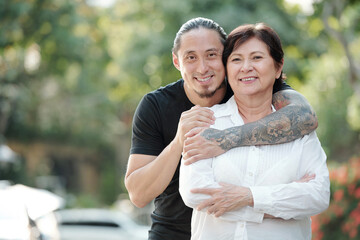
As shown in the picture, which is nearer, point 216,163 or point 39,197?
point 216,163

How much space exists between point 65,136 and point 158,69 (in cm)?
1584

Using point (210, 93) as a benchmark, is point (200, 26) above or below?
above

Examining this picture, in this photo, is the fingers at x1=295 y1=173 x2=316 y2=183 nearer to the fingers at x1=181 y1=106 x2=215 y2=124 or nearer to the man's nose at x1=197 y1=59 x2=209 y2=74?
the fingers at x1=181 y1=106 x2=215 y2=124

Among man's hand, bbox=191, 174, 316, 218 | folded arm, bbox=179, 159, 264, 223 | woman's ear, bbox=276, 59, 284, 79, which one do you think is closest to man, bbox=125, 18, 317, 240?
woman's ear, bbox=276, 59, 284, 79

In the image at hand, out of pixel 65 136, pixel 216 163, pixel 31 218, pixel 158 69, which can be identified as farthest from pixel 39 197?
pixel 65 136

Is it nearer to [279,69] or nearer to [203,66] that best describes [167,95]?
[203,66]

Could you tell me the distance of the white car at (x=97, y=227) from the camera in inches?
725

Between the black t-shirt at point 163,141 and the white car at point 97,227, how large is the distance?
14.6 meters

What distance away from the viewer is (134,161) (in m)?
3.41

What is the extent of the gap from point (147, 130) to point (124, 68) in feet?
53.1

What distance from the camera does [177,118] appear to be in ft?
11.8

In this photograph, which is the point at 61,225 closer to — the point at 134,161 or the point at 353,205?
the point at 353,205

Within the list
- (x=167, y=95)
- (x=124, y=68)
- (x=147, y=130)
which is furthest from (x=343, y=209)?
(x=124, y=68)

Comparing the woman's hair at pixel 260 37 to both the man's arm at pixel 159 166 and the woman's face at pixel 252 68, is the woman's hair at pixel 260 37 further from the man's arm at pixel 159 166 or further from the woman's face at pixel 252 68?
the man's arm at pixel 159 166
